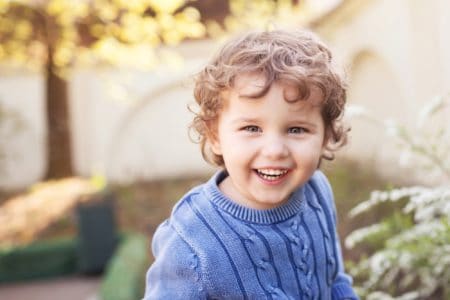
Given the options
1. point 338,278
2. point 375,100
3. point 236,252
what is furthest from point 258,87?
point 375,100

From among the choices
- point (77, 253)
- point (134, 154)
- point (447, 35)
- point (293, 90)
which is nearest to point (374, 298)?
point (293, 90)

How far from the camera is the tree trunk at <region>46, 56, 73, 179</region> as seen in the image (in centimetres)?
1011

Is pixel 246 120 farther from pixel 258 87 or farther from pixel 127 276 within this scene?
pixel 127 276

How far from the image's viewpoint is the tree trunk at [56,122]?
10.1 m

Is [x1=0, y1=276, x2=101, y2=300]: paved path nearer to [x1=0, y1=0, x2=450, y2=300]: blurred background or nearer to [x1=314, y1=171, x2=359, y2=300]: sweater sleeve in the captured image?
[x1=0, y1=0, x2=450, y2=300]: blurred background

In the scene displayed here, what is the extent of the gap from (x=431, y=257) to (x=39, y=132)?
33.5 feet

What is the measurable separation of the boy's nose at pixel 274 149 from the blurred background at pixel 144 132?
395mm

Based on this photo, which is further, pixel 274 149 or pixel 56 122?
pixel 56 122

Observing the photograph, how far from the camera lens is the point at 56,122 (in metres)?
10.1

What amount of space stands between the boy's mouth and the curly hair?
0.57ft

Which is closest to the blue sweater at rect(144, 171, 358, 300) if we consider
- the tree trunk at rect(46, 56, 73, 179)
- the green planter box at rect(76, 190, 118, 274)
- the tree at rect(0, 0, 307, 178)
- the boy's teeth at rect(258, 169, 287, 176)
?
the boy's teeth at rect(258, 169, 287, 176)

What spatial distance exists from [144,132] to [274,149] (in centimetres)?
Answer: 1062

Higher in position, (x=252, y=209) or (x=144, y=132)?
(x=144, y=132)

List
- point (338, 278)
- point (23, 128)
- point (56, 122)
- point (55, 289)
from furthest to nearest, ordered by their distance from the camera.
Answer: point (23, 128)
point (56, 122)
point (55, 289)
point (338, 278)
